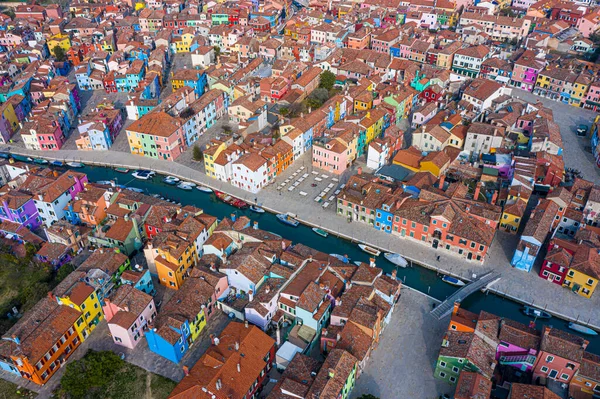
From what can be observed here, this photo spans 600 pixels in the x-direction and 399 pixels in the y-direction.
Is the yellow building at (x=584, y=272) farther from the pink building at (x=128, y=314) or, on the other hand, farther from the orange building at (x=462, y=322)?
the pink building at (x=128, y=314)

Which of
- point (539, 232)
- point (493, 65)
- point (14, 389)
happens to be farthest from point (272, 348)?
point (493, 65)

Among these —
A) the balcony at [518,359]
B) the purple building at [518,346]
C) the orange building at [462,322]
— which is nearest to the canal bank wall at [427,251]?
the orange building at [462,322]

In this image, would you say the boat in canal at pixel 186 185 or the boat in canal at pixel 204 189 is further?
the boat in canal at pixel 186 185

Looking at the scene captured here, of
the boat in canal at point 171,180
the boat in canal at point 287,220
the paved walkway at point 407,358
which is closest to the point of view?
the paved walkway at point 407,358

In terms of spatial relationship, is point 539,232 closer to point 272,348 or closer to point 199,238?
point 272,348

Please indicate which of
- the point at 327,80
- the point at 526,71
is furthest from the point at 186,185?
the point at 526,71
